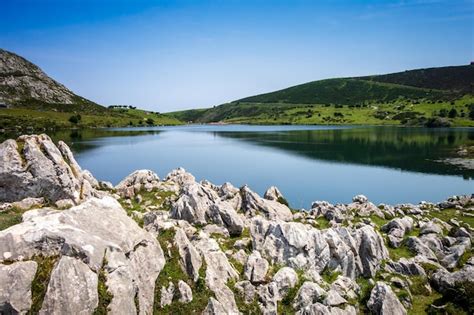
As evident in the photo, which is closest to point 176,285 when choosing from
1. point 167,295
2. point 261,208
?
point 167,295

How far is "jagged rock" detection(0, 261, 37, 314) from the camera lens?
42.1 ft

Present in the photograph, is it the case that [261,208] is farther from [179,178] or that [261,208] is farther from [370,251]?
[179,178]

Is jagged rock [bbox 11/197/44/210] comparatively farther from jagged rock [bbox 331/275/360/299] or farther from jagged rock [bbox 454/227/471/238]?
jagged rock [bbox 454/227/471/238]

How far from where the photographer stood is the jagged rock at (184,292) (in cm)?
1756

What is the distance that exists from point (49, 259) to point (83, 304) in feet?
8.54

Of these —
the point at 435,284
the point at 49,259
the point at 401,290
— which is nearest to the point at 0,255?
the point at 49,259

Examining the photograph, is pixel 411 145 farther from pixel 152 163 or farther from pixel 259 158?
pixel 152 163

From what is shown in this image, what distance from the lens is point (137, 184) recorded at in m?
43.1

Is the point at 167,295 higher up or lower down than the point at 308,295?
higher up

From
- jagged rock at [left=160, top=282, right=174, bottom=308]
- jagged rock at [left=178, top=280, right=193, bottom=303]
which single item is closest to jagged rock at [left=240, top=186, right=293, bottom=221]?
jagged rock at [left=178, top=280, right=193, bottom=303]

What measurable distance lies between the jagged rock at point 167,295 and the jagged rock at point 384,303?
12325 millimetres

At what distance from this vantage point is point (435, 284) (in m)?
24.1

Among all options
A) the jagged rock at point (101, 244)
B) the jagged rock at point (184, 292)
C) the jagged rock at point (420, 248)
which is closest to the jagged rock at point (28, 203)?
the jagged rock at point (101, 244)

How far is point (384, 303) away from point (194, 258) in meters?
12.0
